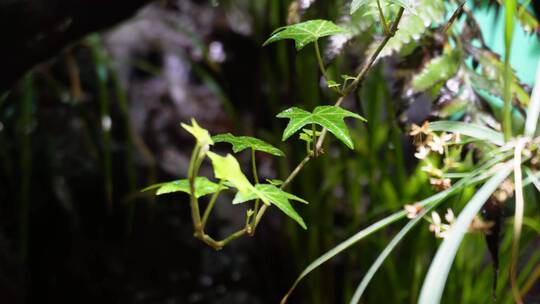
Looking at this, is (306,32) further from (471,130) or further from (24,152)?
(24,152)

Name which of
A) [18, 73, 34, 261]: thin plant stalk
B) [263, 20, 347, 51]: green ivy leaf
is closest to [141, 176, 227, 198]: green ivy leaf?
[263, 20, 347, 51]: green ivy leaf

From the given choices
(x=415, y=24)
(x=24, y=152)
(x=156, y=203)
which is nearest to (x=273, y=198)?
(x=415, y=24)

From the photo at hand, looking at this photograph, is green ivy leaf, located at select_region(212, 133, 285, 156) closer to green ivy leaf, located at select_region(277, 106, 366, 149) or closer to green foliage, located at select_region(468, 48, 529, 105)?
green ivy leaf, located at select_region(277, 106, 366, 149)

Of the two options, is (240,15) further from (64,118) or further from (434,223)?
(434,223)

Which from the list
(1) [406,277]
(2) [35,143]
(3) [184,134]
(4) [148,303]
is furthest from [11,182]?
(1) [406,277]

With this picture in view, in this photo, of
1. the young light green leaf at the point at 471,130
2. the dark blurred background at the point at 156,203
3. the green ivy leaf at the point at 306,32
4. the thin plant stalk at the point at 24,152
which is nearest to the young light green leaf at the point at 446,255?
the young light green leaf at the point at 471,130
